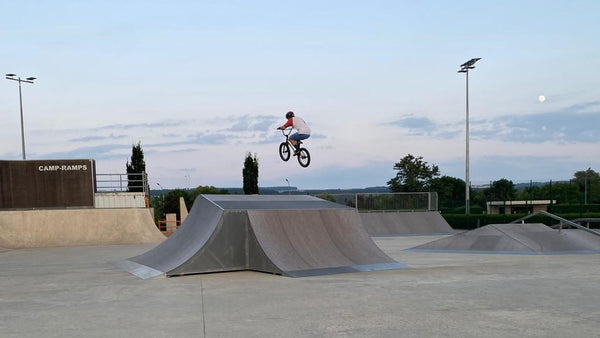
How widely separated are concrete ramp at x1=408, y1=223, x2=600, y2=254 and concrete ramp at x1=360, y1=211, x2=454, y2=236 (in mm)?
10764

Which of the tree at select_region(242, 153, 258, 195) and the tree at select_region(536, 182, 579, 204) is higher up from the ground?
the tree at select_region(242, 153, 258, 195)

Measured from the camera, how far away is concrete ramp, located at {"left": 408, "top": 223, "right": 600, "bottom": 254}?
15266 mm

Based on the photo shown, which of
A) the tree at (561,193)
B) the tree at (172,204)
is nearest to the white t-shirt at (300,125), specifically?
the tree at (561,193)

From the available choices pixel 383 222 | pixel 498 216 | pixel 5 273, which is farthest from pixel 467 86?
pixel 5 273

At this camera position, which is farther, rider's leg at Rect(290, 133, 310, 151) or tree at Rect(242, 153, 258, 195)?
tree at Rect(242, 153, 258, 195)

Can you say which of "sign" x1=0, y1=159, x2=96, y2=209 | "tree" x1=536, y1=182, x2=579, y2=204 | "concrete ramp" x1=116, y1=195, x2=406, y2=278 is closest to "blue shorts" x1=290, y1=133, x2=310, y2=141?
"concrete ramp" x1=116, y1=195, x2=406, y2=278

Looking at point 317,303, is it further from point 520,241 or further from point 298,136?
point 298,136

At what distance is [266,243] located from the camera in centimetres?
1155

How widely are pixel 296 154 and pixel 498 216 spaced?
58.5 feet

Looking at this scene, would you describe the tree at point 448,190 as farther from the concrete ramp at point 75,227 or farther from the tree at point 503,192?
the concrete ramp at point 75,227

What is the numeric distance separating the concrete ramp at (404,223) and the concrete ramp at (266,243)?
14.8 m

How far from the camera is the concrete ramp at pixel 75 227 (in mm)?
23094

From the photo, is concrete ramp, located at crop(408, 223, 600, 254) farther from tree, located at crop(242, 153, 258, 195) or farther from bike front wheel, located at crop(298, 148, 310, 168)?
tree, located at crop(242, 153, 258, 195)

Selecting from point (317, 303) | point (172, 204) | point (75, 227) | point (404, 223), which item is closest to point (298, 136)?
point (317, 303)
